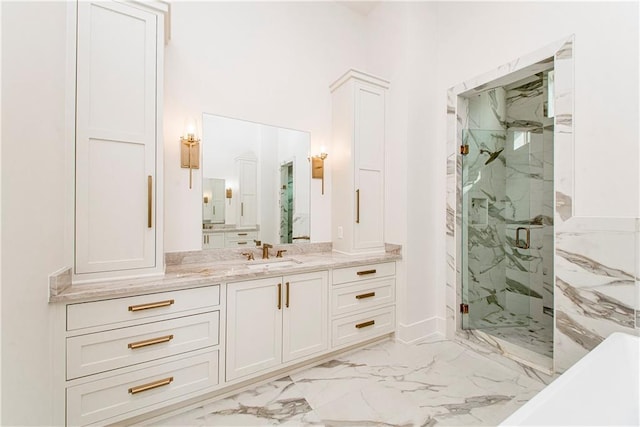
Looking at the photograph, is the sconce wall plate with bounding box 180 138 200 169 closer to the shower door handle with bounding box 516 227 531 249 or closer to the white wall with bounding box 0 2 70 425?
the white wall with bounding box 0 2 70 425

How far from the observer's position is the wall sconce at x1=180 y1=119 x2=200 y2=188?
2.14 metres

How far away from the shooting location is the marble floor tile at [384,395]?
64.0 inches

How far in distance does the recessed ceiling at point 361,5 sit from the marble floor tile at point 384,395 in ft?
12.0

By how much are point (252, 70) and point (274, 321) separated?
2.21m

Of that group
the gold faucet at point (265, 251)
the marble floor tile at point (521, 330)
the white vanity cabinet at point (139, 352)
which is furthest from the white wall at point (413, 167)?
the white vanity cabinet at point (139, 352)

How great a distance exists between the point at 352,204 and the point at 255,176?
966 millimetres

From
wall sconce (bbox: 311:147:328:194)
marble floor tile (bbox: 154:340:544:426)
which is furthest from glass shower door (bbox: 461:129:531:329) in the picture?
wall sconce (bbox: 311:147:328:194)

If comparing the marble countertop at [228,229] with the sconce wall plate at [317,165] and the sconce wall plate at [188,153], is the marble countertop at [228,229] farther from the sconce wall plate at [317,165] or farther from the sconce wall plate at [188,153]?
the sconce wall plate at [317,165]

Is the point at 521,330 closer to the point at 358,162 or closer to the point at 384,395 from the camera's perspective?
the point at 384,395

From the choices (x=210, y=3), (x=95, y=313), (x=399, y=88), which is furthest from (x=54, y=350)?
(x=399, y=88)

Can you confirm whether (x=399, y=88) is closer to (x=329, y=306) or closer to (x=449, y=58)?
(x=449, y=58)

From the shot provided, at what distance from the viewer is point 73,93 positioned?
1.52m

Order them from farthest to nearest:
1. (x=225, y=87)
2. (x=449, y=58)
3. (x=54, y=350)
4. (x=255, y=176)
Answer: (x=449, y=58), (x=255, y=176), (x=225, y=87), (x=54, y=350)

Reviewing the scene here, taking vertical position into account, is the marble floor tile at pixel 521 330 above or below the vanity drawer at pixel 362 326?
below
